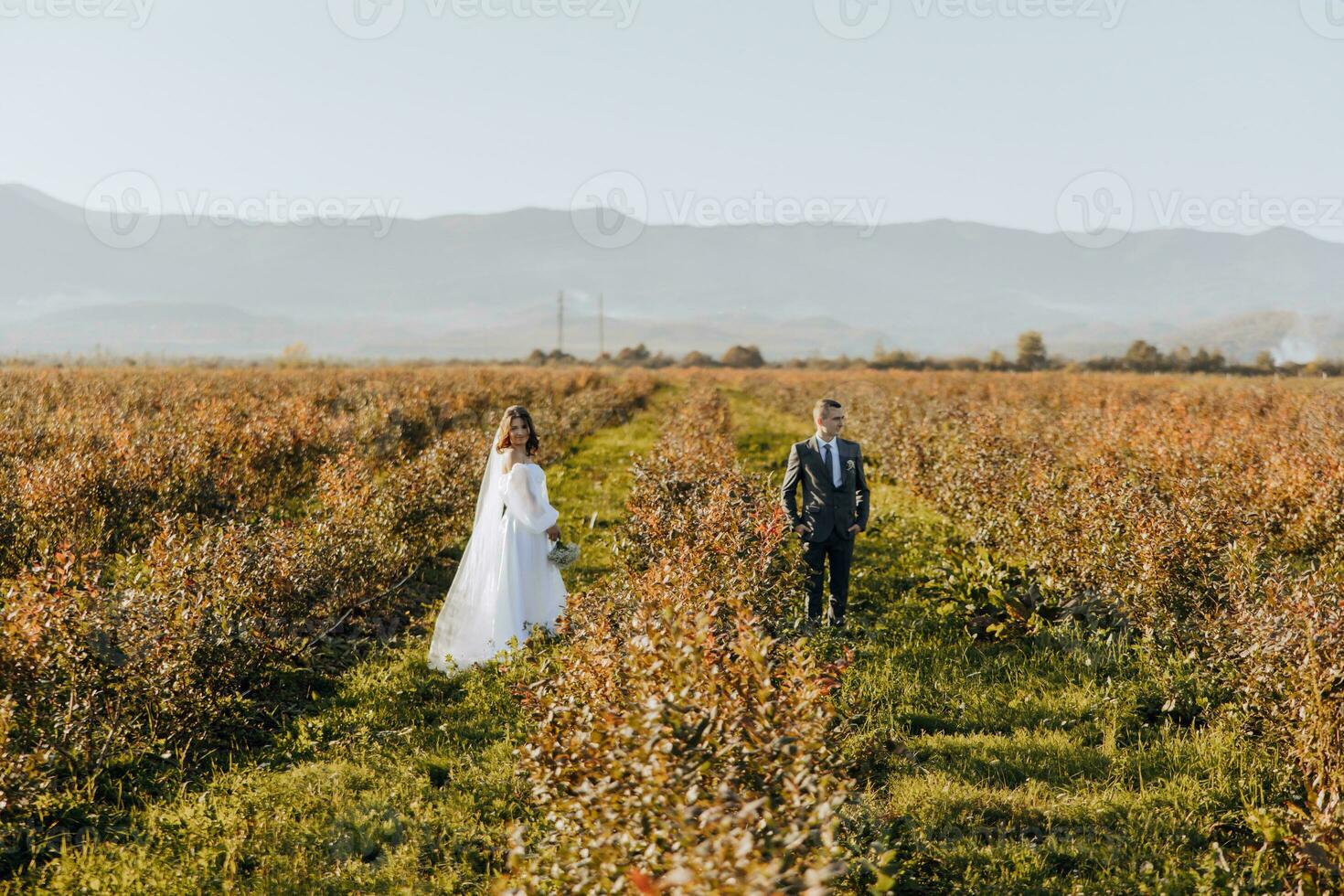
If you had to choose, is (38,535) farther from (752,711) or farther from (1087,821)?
(1087,821)

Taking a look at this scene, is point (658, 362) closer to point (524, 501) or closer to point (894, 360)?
point (894, 360)

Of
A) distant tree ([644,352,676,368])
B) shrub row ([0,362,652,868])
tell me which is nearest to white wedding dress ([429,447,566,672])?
shrub row ([0,362,652,868])

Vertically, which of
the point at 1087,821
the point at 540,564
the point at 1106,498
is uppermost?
the point at 1106,498

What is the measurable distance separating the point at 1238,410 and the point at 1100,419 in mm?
5570

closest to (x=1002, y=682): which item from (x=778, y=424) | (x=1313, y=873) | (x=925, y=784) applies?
(x=925, y=784)

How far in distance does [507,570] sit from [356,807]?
2.85m

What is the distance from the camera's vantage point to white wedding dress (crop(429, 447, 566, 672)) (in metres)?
7.77

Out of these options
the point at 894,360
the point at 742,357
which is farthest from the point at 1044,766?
the point at 742,357

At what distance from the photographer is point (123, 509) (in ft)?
32.3

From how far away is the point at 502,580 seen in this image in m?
7.83

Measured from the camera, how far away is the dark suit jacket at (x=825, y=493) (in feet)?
26.3

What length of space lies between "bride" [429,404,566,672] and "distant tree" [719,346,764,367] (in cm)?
9458

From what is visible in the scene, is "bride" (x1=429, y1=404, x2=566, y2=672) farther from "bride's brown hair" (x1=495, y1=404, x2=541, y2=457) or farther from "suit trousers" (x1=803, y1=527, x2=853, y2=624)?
"suit trousers" (x1=803, y1=527, x2=853, y2=624)

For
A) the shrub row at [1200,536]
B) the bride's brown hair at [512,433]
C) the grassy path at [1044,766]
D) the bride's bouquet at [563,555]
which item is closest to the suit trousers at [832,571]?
the grassy path at [1044,766]
